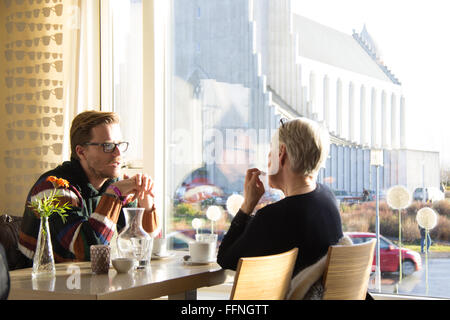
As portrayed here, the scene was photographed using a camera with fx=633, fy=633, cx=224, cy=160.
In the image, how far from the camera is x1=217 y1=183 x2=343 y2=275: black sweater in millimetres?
1977

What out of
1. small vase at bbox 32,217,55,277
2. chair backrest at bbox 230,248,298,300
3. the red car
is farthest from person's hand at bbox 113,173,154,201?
the red car

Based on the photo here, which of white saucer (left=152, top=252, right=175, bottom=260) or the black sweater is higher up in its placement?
the black sweater

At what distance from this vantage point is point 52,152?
4.18 metres

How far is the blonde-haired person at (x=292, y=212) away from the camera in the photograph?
198 cm

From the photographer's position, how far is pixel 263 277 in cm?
170

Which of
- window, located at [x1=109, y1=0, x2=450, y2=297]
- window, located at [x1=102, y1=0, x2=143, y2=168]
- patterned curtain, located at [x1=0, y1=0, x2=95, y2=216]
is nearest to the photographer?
window, located at [x1=109, y1=0, x2=450, y2=297]

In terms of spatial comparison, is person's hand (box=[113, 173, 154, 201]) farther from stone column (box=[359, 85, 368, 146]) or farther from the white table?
stone column (box=[359, 85, 368, 146])

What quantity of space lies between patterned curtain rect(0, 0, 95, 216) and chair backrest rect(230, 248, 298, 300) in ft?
8.86

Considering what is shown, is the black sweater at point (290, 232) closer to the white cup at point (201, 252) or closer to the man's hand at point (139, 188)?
the white cup at point (201, 252)

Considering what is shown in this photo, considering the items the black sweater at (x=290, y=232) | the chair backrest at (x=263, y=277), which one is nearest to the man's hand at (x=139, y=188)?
the black sweater at (x=290, y=232)

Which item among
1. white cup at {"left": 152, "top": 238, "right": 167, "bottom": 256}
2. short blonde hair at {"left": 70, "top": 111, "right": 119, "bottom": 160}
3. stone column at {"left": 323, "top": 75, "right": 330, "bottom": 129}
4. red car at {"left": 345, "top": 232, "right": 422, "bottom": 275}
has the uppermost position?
stone column at {"left": 323, "top": 75, "right": 330, "bottom": 129}

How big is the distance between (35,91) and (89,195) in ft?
5.80
